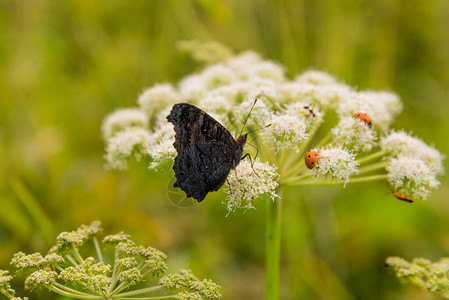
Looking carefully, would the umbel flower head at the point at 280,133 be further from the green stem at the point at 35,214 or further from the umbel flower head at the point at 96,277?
the green stem at the point at 35,214

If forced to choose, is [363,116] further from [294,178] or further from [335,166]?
[294,178]

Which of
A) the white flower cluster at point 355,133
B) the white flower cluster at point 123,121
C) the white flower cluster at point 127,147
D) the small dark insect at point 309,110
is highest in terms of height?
the white flower cluster at point 123,121

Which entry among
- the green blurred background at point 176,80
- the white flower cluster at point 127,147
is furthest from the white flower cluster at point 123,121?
the green blurred background at point 176,80

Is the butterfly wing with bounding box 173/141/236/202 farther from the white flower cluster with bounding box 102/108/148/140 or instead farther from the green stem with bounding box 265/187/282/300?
the white flower cluster with bounding box 102/108/148/140

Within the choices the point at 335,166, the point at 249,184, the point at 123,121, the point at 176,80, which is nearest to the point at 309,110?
the point at 335,166

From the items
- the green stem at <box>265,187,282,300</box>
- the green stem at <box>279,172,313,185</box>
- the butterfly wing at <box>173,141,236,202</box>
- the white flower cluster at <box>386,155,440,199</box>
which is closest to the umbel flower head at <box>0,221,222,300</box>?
the butterfly wing at <box>173,141,236,202</box>

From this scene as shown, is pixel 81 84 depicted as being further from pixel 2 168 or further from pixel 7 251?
pixel 7 251
